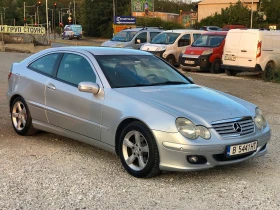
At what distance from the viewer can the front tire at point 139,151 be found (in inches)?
179

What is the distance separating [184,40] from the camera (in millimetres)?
20047

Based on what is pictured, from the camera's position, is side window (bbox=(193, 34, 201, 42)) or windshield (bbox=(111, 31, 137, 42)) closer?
side window (bbox=(193, 34, 201, 42))

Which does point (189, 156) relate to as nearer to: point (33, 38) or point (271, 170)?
point (271, 170)

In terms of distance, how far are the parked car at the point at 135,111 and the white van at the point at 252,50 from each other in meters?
9.75

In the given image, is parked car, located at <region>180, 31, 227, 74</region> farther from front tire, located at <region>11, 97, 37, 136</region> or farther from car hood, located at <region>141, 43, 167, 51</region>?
front tire, located at <region>11, 97, 37, 136</region>

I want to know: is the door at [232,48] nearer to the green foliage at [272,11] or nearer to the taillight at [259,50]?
the taillight at [259,50]

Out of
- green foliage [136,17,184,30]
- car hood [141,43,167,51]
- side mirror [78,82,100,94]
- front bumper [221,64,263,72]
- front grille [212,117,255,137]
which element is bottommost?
front bumper [221,64,263,72]

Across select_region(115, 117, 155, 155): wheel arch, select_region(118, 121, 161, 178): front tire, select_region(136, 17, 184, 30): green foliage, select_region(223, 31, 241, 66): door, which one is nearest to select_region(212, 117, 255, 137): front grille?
select_region(118, 121, 161, 178): front tire

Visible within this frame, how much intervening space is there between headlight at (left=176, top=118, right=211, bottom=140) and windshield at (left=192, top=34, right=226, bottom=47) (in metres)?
13.9

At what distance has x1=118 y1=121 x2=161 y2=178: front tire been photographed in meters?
4.54

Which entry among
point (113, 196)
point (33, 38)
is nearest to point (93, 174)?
point (113, 196)

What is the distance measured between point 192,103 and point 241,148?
2.46 feet

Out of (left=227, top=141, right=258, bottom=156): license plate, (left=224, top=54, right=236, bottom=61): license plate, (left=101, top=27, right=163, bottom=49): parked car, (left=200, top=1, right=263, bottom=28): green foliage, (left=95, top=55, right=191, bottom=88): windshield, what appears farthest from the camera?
(left=200, top=1, right=263, bottom=28): green foliage

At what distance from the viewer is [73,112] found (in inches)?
215
